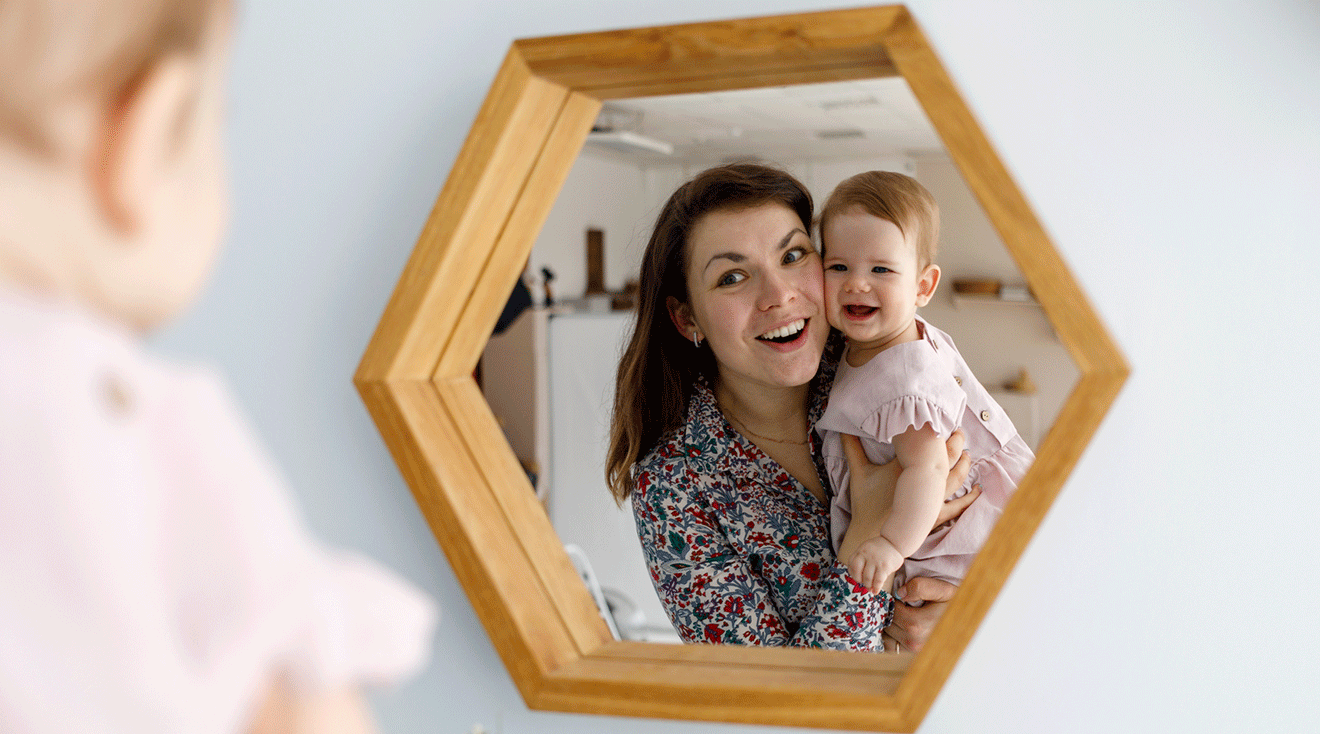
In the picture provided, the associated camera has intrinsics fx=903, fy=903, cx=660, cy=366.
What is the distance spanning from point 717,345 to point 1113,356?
438mm

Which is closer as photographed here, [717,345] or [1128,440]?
[1128,440]

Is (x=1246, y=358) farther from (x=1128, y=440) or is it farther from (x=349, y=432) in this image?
(x=349, y=432)

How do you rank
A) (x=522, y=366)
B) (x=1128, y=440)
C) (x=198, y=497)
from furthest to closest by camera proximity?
(x=522, y=366), (x=1128, y=440), (x=198, y=497)

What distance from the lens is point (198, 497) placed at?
1.51 ft

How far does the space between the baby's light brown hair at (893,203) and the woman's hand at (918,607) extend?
302 mm

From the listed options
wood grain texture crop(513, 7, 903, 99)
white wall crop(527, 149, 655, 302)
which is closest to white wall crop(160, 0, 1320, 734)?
wood grain texture crop(513, 7, 903, 99)

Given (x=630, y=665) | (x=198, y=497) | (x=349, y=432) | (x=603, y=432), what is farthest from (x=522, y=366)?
(x=198, y=497)

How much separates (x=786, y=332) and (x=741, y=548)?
0.70 ft

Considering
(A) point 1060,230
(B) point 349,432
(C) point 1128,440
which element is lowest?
(C) point 1128,440

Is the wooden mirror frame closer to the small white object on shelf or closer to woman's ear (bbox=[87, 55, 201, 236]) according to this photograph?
woman's ear (bbox=[87, 55, 201, 236])

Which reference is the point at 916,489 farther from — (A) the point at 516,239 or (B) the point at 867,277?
(A) the point at 516,239

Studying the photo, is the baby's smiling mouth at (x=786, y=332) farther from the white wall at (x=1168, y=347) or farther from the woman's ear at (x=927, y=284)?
the white wall at (x=1168, y=347)

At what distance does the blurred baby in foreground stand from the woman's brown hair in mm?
485

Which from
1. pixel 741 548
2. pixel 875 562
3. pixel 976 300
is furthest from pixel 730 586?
pixel 976 300
